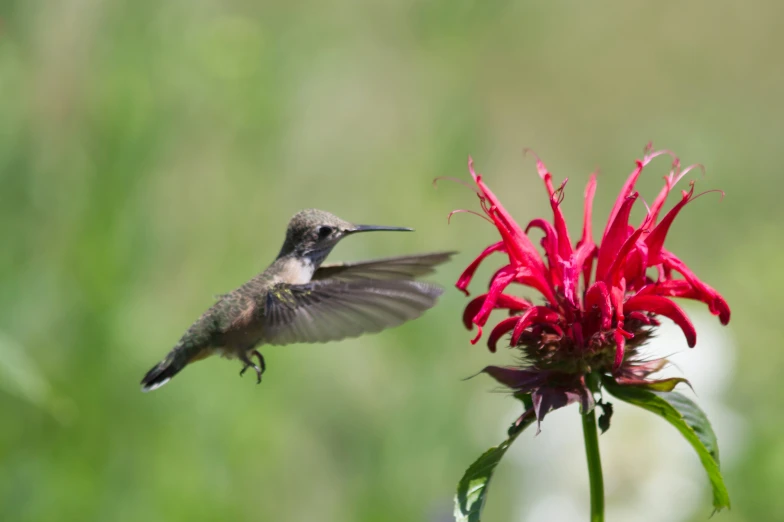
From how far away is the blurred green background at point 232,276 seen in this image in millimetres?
3334

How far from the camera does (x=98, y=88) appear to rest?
3449 mm

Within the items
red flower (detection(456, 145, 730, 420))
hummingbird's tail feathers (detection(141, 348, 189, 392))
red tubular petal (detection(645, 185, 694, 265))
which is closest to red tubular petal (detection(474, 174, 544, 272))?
red flower (detection(456, 145, 730, 420))

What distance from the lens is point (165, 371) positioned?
8.05 ft

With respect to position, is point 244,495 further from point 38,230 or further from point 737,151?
point 737,151

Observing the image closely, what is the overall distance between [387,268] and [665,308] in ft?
2.86

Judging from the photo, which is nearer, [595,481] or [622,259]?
[595,481]

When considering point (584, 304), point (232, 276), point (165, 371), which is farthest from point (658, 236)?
point (232, 276)

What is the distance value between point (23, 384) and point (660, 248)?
1338 millimetres

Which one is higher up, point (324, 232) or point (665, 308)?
point (324, 232)

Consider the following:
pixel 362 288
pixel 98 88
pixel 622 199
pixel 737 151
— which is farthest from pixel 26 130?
pixel 737 151

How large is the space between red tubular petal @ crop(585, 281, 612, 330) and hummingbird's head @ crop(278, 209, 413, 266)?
0.72 m

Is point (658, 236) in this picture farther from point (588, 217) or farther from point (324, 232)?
point (324, 232)

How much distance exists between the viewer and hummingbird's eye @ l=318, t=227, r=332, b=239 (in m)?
2.38

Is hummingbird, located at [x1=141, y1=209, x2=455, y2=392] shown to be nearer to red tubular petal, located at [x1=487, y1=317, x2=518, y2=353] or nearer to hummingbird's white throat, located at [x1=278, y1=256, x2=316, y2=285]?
hummingbird's white throat, located at [x1=278, y1=256, x2=316, y2=285]
